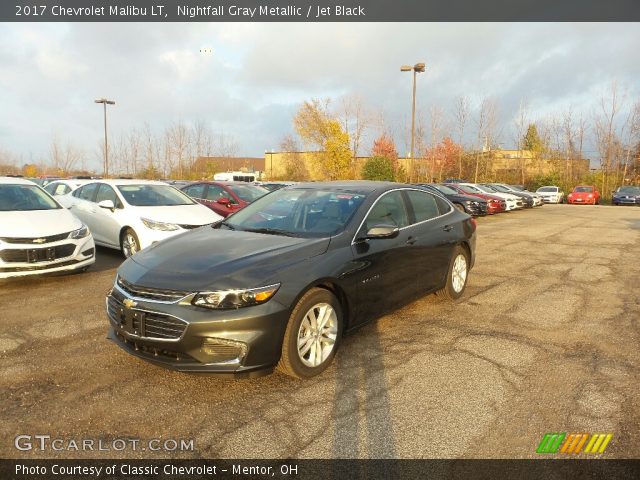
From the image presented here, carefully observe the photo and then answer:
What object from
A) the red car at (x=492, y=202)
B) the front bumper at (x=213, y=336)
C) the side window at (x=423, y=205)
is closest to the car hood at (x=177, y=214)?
the side window at (x=423, y=205)

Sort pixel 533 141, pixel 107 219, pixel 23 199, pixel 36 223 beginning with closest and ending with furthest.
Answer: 1. pixel 36 223
2. pixel 23 199
3. pixel 107 219
4. pixel 533 141

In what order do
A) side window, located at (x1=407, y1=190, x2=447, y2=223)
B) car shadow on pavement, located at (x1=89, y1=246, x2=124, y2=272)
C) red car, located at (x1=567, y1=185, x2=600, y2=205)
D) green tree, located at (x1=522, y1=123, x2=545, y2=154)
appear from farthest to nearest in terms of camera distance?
green tree, located at (x1=522, y1=123, x2=545, y2=154)
red car, located at (x1=567, y1=185, x2=600, y2=205)
car shadow on pavement, located at (x1=89, y1=246, x2=124, y2=272)
side window, located at (x1=407, y1=190, x2=447, y2=223)

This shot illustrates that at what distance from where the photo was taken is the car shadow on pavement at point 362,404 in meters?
2.73

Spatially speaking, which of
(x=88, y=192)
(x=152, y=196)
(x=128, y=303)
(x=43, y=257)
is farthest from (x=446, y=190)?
(x=128, y=303)

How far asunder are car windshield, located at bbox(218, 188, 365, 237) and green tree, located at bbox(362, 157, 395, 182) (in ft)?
103

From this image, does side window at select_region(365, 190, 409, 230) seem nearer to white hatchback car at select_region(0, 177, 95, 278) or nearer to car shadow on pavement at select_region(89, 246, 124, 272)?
white hatchback car at select_region(0, 177, 95, 278)

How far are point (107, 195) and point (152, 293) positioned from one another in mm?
6574

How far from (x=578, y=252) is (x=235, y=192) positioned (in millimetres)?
8569

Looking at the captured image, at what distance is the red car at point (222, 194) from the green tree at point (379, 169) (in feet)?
79.0

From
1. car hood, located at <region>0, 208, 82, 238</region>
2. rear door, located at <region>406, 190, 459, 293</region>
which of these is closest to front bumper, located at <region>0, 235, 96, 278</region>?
car hood, located at <region>0, 208, 82, 238</region>

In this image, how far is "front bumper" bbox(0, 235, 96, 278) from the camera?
6094 mm

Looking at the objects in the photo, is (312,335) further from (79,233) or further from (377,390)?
(79,233)

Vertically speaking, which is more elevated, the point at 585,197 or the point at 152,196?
the point at 152,196

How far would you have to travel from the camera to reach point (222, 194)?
40.3 ft
